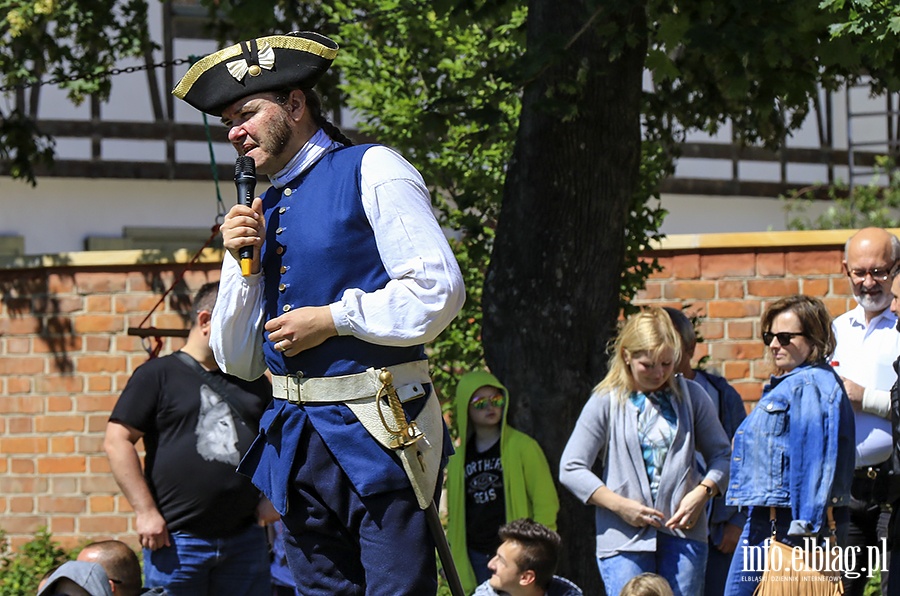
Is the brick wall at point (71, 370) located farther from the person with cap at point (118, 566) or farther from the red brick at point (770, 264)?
the person with cap at point (118, 566)

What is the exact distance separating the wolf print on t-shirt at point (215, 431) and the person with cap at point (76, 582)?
1064 millimetres

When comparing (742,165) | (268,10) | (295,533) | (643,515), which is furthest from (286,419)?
(742,165)

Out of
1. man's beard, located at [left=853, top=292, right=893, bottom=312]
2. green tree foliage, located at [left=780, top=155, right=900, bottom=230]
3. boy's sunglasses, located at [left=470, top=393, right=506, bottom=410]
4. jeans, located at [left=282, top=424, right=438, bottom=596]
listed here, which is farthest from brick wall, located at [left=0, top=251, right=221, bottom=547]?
green tree foliage, located at [left=780, top=155, right=900, bottom=230]

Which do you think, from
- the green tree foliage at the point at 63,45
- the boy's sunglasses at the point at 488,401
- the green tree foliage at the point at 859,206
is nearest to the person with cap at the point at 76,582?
the boy's sunglasses at the point at 488,401

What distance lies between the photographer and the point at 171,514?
5.57m

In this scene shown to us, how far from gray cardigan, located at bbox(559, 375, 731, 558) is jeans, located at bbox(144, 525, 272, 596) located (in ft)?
4.03

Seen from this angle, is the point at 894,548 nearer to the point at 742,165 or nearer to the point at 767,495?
the point at 767,495

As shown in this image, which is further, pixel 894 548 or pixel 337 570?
pixel 894 548

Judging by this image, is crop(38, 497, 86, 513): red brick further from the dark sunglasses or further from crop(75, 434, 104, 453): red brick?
the dark sunglasses

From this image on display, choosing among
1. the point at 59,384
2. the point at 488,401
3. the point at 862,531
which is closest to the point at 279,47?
the point at 488,401

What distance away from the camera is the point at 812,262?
905cm

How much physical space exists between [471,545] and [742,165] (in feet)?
37.0

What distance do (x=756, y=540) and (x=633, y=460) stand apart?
0.57 meters

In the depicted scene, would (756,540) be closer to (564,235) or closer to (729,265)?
(564,235)
